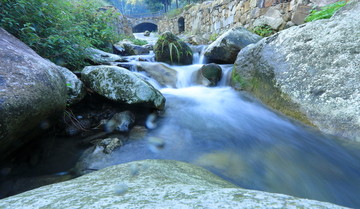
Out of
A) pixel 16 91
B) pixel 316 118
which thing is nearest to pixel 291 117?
pixel 316 118

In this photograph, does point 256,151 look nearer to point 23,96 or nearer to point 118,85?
point 118,85

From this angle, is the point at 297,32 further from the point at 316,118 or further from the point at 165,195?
the point at 165,195

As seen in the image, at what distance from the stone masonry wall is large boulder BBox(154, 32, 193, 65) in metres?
3.65

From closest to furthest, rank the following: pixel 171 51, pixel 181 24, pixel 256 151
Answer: pixel 256 151
pixel 171 51
pixel 181 24

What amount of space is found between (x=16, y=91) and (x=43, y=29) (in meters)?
2.27

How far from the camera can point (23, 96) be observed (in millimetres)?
1577

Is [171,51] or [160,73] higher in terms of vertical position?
[171,51]

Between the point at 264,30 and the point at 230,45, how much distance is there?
246 centimetres

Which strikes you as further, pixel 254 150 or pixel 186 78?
pixel 186 78

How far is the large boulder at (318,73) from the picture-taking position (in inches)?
90.1

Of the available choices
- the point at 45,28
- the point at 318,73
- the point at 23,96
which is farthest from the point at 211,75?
the point at 23,96

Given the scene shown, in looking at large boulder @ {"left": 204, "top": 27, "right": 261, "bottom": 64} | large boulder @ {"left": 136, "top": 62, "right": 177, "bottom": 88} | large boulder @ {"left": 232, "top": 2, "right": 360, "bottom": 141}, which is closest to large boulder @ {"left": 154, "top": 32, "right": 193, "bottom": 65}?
large boulder @ {"left": 136, "top": 62, "right": 177, "bottom": 88}

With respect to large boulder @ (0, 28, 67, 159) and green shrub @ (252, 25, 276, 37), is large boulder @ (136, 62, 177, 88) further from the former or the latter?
green shrub @ (252, 25, 276, 37)

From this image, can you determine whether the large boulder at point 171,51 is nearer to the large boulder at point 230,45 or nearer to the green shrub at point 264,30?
the large boulder at point 230,45
